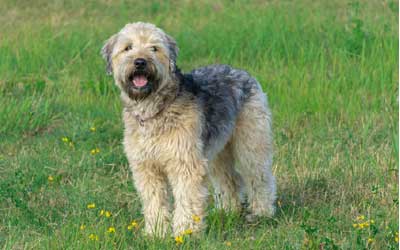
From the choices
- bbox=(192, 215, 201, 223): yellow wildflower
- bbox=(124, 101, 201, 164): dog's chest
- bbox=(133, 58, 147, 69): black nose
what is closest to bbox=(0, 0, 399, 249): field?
bbox=(192, 215, 201, 223): yellow wildflower

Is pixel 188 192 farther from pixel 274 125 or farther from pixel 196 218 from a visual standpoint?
pixel 274 125

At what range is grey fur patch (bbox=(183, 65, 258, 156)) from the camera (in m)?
7.28

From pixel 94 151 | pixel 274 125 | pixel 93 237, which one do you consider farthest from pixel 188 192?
pixel 274 125

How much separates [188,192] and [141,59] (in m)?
1.00

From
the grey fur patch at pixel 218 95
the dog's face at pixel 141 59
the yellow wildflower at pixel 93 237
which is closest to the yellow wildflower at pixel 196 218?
the grey fur patch at pixel 218 95

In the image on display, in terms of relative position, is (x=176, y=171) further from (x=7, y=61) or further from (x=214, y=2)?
(x=214, y=2)

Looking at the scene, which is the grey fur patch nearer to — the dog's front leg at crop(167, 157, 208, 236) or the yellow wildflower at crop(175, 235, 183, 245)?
the dog's front leg at crop(167, 157, 208, 236)

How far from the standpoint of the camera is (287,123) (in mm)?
9812

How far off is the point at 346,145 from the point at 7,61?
4.23 m

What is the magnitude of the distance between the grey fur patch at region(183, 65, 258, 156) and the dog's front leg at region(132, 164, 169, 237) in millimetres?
443

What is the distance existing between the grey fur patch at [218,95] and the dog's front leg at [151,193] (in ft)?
1.45

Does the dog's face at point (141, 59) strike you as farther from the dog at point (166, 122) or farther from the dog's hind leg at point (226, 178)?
the dog's hind leg at point (226, 178)

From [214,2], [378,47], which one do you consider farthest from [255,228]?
[214,2]

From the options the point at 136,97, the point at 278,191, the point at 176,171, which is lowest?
the point at 278,191
